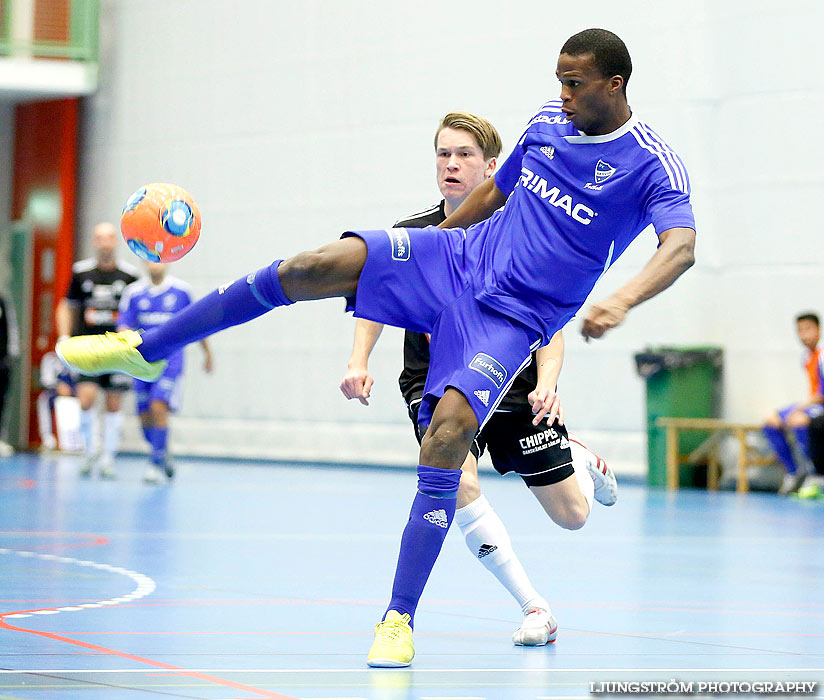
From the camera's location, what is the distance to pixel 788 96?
14.9 metres

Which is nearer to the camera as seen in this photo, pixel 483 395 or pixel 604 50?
pixel 483 395

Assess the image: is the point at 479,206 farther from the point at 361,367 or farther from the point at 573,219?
the point at 361,367

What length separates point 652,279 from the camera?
4363 millimetres

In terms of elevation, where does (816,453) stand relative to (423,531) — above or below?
below

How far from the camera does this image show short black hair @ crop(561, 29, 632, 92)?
4654 millimetres

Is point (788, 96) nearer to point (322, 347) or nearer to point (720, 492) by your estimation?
point (720, 492)

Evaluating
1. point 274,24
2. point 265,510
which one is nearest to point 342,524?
point 265,510

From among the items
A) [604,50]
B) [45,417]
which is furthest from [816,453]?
[45,417]

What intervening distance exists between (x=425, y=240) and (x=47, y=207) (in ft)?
57.0

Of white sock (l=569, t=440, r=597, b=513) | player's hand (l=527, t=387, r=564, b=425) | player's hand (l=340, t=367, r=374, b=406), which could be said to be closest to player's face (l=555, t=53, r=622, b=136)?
player's hand (l=527, t=387, r=564, b=425)

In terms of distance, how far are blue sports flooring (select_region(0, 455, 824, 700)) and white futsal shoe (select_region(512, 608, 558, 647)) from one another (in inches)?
2.0

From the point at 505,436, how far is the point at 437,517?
94 cm

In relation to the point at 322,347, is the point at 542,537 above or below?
below

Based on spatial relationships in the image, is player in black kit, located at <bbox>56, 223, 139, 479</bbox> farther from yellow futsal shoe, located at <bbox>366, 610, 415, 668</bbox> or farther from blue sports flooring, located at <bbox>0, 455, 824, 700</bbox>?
yellow futsal shoe, located at <bbox>366, 610, 415, 668</bbox>
